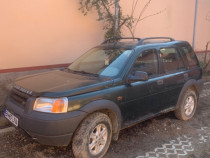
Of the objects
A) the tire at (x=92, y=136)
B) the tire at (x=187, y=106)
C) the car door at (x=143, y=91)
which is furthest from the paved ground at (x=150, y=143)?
the car door at (x=143, y=91)

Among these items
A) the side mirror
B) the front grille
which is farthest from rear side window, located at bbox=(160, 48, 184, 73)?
the front grille

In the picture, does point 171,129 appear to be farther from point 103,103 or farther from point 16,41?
point 16,41

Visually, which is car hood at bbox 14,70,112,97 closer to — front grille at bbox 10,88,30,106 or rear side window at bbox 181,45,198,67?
front grille at bbox 10,88,30,106

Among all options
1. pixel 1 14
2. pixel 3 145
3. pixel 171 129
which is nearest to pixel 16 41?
pixel 1 14

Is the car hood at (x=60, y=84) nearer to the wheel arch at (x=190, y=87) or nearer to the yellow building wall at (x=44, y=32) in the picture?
the wheel arch at (x=190, y=87)

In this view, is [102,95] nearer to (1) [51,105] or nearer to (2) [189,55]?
(1) [51,105]

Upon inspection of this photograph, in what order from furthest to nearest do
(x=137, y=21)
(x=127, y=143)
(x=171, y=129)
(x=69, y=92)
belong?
(x=137, y=21) → (x=171, y=129) → (x=127, y=143) → (x=69, y=92)

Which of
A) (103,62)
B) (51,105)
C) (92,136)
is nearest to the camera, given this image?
(51,105)

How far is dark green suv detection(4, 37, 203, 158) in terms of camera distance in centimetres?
284

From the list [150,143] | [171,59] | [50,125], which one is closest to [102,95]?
[50,125]

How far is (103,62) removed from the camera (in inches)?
153

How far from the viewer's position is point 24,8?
580cm

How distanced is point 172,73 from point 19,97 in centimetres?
272

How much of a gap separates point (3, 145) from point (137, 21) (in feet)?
21.2
